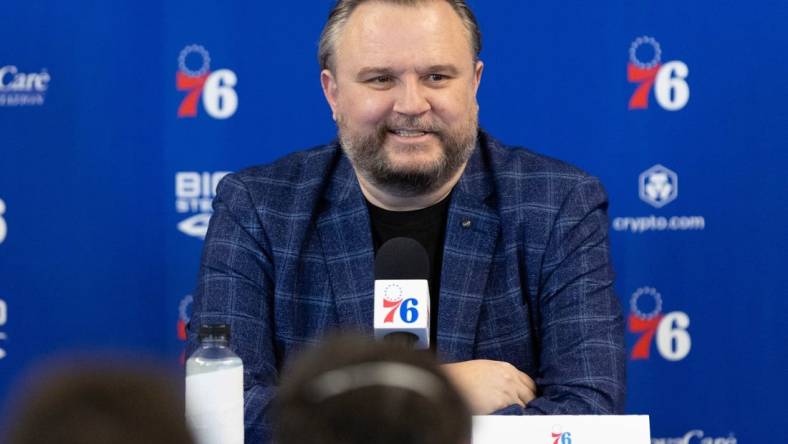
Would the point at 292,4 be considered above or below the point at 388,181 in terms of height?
above

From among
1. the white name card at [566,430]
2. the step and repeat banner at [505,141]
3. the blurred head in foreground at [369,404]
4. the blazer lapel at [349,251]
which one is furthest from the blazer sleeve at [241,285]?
the blurred head in foreground at [369,404]

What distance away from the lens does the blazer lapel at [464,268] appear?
8.00ft

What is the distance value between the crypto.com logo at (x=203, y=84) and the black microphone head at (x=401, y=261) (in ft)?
5.00

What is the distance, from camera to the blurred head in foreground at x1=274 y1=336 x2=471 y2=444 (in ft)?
1.80

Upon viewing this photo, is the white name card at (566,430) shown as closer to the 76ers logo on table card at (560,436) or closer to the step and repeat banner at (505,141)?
the 76ers logo on table card at (560,436)

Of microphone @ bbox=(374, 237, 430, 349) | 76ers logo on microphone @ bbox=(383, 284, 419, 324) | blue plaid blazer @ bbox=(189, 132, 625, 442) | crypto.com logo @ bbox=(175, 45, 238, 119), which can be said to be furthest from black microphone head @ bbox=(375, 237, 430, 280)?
crypto.com logo @ bbox=(175, 45, 238, 119)

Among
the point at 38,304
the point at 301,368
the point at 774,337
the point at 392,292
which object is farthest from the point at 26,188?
the point at 301,368

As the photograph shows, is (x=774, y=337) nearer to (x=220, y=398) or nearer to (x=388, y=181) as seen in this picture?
(x=388, y=181)

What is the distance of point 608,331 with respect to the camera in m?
2.32

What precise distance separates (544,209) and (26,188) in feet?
5.71

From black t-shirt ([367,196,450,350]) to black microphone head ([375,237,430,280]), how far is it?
57 centimetres

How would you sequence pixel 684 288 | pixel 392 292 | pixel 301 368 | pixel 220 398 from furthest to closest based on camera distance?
1. pixel 684 288
2. pixel 392 292
3. pixel 220 398
4. pixel 301 368

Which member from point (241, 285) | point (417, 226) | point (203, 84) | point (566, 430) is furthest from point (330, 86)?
point (566, 430)

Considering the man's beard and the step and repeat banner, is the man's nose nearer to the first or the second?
the man's beard
